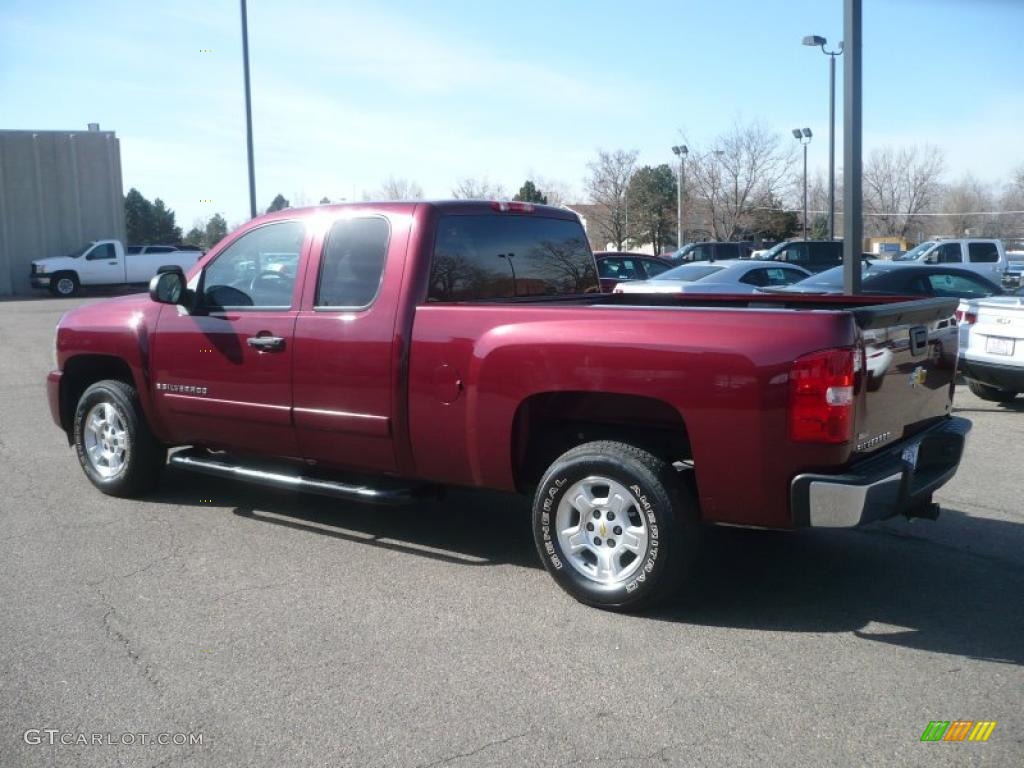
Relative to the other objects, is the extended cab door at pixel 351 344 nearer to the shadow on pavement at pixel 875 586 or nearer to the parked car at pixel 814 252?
the shadow on pavement at pixel 875 586

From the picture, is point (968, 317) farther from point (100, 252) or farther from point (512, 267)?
point (100, 252)

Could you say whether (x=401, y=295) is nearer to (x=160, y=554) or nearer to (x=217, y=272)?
(x=217, y=272)

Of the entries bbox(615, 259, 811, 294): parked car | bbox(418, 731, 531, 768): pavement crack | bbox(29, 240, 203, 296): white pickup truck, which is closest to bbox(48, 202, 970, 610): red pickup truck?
bbox(418, 731, 531, 768): pavement crack

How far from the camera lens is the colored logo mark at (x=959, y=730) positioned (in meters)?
3.68

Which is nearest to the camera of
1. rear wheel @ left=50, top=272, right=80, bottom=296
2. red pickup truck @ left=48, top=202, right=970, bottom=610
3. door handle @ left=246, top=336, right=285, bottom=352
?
red pickup truck @ left=48, top=202, right=970, bottom=610

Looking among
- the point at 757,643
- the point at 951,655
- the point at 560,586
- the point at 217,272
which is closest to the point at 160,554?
the point at 217,272

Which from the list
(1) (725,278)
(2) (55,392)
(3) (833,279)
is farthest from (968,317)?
(2) (55,392)

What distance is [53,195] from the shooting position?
3984 centimetres

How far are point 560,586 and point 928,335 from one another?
2.22 metres

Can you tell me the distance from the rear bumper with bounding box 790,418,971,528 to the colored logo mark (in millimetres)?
872

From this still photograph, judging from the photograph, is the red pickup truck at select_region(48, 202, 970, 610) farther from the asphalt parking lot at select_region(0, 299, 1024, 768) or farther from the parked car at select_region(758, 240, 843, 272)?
the parked car at select_region(758, 240, 843, 272)

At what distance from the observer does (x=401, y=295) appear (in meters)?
5.57

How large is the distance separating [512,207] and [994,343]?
6262 mm

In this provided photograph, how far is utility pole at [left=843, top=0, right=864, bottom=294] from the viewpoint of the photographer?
10.7 m
